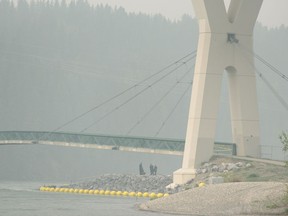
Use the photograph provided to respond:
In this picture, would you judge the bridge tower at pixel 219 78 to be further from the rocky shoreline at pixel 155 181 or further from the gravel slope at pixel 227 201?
the gravel slope at pixel 227 201

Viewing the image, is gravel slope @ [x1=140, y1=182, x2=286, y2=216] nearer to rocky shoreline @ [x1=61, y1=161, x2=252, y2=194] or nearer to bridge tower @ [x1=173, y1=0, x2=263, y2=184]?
rocky shoreline @ [x1=61, y1=161, x2=252, y2=194]

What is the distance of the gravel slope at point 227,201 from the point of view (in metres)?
54.6

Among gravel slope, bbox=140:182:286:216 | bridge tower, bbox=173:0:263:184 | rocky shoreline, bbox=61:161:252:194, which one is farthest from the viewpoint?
bridge tower, bbox=173:0:263:184

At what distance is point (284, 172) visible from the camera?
80.9 metres

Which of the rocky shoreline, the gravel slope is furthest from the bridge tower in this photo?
the gravel slope

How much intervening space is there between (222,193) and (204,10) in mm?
28880

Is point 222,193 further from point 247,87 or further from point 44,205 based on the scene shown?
point 247,87

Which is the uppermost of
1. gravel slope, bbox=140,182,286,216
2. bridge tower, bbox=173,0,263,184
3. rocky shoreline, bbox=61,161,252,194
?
bridge tower, bbox=173,0,263,184

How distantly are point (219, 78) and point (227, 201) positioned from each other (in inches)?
1233

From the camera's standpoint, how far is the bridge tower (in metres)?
85.8

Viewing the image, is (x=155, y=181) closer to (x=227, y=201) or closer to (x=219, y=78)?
(x=219, y=78)

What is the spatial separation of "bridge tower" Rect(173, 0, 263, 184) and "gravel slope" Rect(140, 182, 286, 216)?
24.8 m

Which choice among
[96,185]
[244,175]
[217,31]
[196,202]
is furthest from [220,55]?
[196,202]

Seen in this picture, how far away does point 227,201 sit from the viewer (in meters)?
56.7
